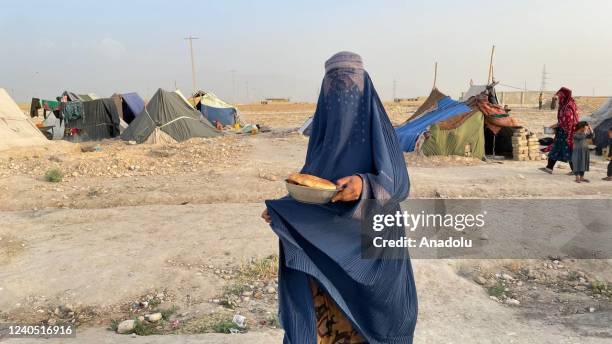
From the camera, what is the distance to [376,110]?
1.54 meters

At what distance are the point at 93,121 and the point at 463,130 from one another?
11.7 meters

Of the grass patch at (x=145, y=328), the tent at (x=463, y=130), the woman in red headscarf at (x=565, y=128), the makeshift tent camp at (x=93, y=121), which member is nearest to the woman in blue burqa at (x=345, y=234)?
the grass patch at (x=145, y=328)

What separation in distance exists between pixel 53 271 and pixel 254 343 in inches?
89.2

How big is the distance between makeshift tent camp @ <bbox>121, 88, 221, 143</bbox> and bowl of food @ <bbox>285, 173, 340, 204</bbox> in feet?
41.6

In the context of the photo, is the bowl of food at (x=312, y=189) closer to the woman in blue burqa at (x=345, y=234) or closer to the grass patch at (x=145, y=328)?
the woman in blue burqa at (x=345, y=234)

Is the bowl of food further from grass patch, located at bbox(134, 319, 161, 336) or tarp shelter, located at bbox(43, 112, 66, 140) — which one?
tarp shelter, located at bbox(43, 112, 66, 140)

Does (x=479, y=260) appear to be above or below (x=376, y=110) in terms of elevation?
below

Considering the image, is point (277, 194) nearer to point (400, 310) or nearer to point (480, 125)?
point (400, 310)

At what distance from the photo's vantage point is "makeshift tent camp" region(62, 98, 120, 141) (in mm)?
14867

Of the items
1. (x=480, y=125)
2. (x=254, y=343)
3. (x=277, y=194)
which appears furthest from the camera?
(x=480, y=125)

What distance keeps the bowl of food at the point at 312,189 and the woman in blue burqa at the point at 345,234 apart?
12 centimetres

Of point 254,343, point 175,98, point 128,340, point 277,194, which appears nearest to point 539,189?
point 277,194

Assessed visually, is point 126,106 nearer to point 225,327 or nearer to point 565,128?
point 565,128

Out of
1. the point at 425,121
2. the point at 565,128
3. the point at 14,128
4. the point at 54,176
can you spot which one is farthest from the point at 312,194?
the point at 14,128
